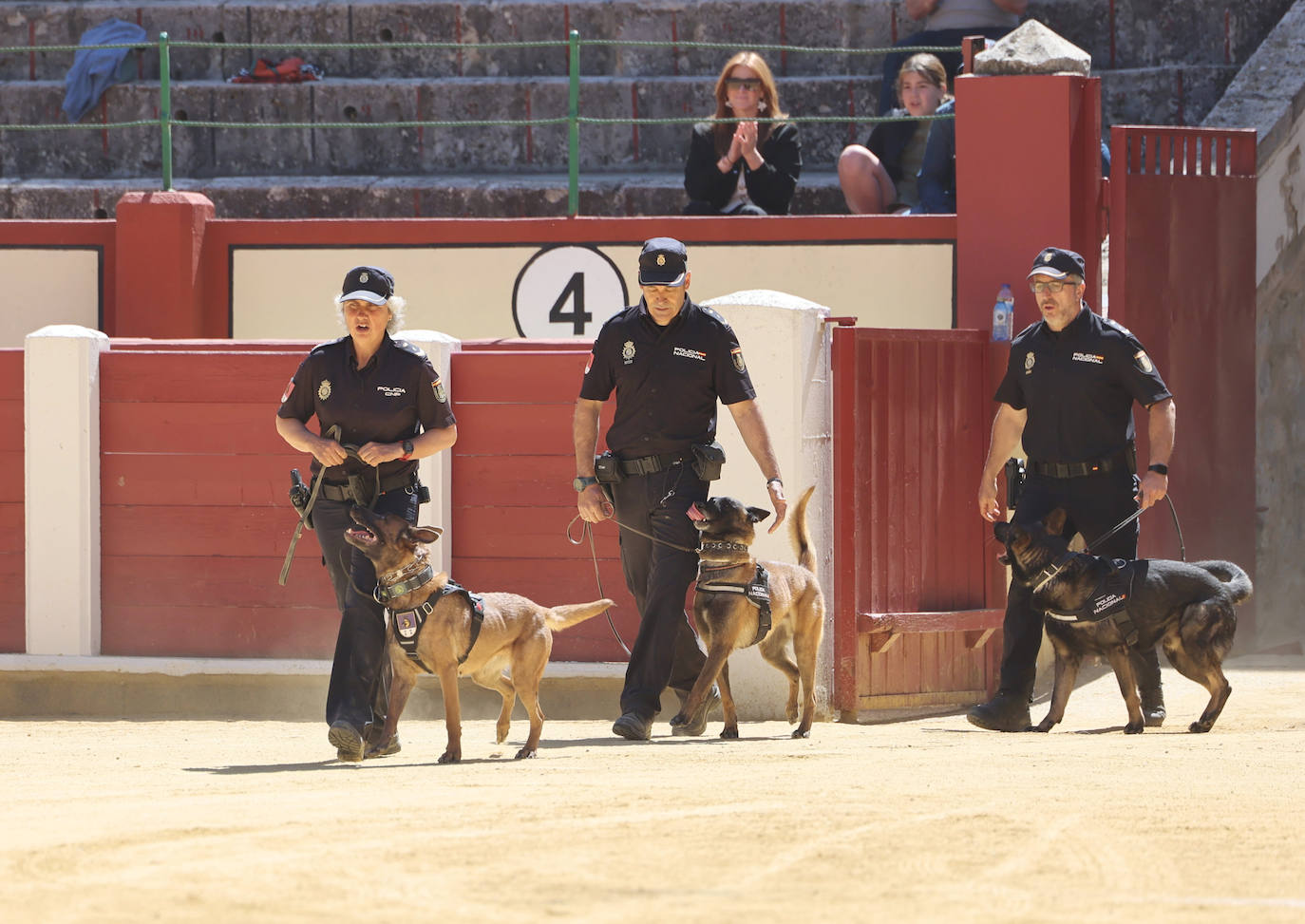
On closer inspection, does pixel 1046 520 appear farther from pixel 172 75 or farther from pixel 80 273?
pixel 172 75

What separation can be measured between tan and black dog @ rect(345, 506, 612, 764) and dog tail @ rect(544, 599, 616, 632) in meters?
0.20

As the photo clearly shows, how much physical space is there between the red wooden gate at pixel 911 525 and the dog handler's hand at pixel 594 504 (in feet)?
5.03

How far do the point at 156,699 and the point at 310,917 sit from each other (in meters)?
5.16

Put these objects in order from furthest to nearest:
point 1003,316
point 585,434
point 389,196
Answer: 1. point 389,196
2. point 1003,316
3. point 585,434

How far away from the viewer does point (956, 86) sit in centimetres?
1003

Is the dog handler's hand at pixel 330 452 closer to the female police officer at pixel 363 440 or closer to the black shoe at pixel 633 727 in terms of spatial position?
the female police officer at pixel 363 440

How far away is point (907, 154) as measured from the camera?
36.9ft

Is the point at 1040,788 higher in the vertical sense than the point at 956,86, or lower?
lower

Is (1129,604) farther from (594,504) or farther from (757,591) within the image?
(594,504)

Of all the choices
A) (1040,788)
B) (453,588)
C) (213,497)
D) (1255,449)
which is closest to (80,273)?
(213,497)

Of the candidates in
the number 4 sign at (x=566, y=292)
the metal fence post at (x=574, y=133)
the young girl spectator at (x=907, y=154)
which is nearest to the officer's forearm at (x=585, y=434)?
the number 4 sign at (x=566, y=292)

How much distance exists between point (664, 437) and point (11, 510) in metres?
3.51

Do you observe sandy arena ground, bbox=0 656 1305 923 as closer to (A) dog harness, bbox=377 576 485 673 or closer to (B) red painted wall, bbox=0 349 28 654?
(A) dog harness, bbox=377 576 485 673

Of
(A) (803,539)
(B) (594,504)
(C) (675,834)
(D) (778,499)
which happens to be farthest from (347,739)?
(A) (803,539)
